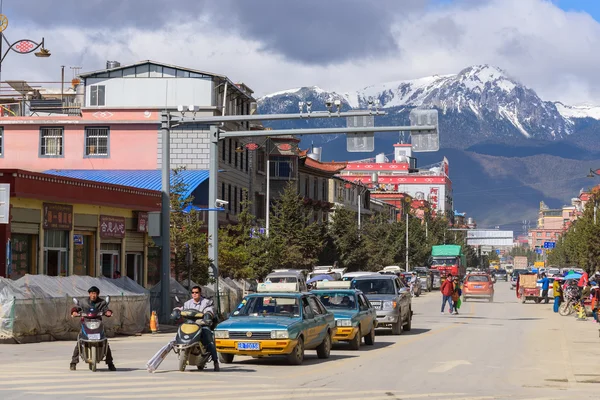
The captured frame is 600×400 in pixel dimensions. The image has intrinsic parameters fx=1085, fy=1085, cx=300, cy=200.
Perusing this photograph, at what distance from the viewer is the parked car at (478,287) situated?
65500 millimetres

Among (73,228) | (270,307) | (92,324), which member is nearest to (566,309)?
(73,228)

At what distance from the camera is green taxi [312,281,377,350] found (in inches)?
1025

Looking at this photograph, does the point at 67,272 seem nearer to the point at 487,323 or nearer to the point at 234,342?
the point at 487,323

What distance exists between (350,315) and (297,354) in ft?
16.3

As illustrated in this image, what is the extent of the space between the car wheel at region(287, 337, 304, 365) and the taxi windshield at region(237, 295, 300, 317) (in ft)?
2.39

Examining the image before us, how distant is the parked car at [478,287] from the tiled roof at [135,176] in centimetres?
1763

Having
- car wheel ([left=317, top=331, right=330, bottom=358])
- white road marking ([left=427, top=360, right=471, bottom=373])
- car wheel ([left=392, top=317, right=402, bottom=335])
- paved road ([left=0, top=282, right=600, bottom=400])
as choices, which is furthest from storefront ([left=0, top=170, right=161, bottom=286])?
white road marking ([left=427, top=360, right=471, bottom=373])

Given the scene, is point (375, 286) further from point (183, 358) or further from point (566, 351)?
point (183, 358)

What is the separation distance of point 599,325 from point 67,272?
759 inches

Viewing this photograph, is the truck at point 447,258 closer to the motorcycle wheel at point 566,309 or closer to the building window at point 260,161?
the building window at point 260,161

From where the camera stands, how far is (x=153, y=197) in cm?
4403

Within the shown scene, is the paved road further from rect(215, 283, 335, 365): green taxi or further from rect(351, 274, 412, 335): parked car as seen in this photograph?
rect(351, 274, 412, 335): parked car

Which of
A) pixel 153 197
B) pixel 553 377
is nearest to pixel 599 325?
pixel 153 197

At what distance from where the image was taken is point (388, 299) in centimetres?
3269
